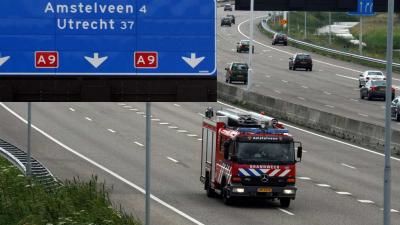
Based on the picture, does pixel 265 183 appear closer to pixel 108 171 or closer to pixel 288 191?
pixel 288 191

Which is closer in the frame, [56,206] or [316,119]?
[56,206]

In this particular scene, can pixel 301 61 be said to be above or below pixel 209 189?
below

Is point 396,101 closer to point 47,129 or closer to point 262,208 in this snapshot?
point 47,129

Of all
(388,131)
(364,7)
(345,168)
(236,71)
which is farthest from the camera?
(236,71)

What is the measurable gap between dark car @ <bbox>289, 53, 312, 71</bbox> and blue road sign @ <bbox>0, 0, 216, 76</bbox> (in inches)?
3097

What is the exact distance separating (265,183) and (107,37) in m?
11.5

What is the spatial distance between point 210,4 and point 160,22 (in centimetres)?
115

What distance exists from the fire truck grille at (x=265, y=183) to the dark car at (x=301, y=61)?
224ft

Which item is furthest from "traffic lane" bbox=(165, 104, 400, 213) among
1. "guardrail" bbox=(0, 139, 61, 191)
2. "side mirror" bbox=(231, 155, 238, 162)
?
"guardrail" bbox=(0, 139, 61, 191)

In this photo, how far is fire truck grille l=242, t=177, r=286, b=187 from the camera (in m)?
38.0

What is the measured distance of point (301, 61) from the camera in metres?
106

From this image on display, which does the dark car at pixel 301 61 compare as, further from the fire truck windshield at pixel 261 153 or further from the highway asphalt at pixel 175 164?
the fire truck windshield at pixel 261 153

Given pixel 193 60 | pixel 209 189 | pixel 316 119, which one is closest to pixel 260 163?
pixel 209 189

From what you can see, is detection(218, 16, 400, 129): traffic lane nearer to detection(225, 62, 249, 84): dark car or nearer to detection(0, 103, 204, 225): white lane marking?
detection(225, 62, 249, 84): dark car
